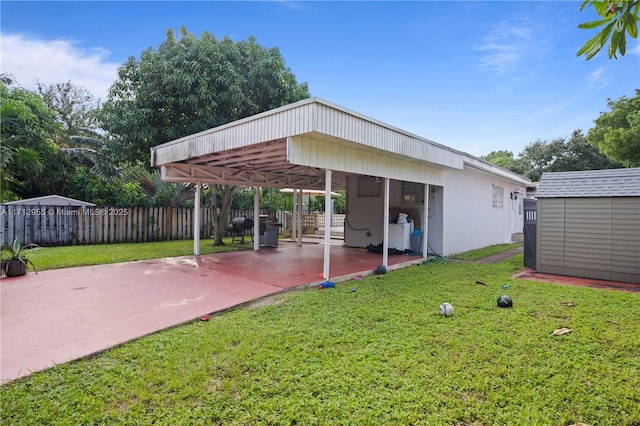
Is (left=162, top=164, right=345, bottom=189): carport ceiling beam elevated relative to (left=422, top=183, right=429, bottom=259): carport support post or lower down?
elevated

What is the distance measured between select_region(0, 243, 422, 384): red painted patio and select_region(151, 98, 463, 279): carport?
133cm

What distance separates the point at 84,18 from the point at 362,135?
6868 mm

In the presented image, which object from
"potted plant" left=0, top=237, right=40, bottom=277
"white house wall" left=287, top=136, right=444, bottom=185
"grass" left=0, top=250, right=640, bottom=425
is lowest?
"grass" left=0, top=250, right=640, bottom=425

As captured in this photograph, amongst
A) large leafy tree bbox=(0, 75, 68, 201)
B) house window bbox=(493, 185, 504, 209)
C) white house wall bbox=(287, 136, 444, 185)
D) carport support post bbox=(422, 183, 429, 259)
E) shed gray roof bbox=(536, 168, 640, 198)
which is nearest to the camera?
white house wall bbox=(287, 136, 444, 185)

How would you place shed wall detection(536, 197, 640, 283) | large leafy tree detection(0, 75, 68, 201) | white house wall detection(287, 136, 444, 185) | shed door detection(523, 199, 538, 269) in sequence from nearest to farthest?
white house wall detection(287, 136, 444, 185)
shed wall detection(536, 197, 640, 283)
shed door detection(523, 199, 538, 269)
large leafy tree detection(0, 75, 68, 201)

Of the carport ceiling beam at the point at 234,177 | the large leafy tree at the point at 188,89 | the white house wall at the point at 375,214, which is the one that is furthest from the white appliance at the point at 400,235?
the large leafy tree at the point at 188,89

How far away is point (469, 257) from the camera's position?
952cm

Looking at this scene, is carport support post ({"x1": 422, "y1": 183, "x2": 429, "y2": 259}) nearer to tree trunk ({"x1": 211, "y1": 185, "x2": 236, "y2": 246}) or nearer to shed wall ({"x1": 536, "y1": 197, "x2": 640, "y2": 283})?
shed wall ({"x1": 536, "y1": 197, "x2": 640, "y2": 283})

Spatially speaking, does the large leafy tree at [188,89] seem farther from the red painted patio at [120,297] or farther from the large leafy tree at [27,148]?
the red painted patio at [120,297]

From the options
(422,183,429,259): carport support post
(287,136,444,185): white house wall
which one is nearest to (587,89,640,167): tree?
(422,183,429,259): carport support post

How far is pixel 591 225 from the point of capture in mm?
6578

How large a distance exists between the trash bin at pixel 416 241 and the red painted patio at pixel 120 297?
4.56 feet

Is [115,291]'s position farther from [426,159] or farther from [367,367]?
[426,159]

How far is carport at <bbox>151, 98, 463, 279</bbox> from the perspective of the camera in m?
5.16
